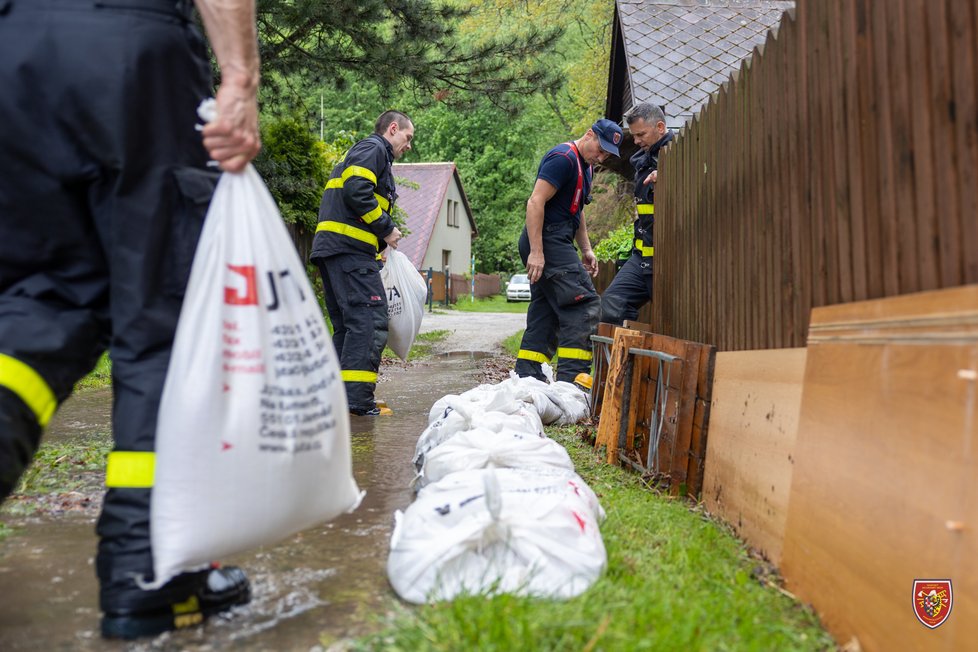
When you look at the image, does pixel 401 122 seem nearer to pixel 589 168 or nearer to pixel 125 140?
pixel 589 168

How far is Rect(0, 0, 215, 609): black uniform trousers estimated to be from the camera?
6.49ft

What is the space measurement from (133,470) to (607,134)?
4.63 meters

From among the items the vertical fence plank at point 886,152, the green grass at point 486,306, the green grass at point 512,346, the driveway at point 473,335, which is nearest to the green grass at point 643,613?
the vertical fence plank at point 886,152

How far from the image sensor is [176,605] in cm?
205

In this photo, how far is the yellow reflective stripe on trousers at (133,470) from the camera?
200 centimetres

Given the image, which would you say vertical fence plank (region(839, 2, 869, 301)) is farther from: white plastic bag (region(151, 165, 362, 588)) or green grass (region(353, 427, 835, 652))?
white plastic bag (region(151, 165, 362, 588))

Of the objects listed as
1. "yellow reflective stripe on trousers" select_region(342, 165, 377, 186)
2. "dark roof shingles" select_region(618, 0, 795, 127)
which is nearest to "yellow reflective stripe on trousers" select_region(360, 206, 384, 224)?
"yellow reflective stripe on trousers" select_region(342, 165, 377, 186)

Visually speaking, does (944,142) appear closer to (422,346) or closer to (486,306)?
(422,346)

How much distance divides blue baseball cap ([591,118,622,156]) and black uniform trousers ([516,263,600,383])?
2.66 feet

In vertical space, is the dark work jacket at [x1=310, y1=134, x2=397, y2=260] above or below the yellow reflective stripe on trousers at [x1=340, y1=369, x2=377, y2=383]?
above

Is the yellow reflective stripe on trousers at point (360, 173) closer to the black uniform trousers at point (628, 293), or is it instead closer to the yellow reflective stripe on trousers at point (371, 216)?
the yellow reflective stripe on trousers at point (371, 216)

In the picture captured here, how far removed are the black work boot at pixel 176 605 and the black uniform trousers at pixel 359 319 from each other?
11.3 feet

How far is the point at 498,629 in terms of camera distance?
1.82 m

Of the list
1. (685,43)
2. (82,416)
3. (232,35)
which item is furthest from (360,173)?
(685,43)
